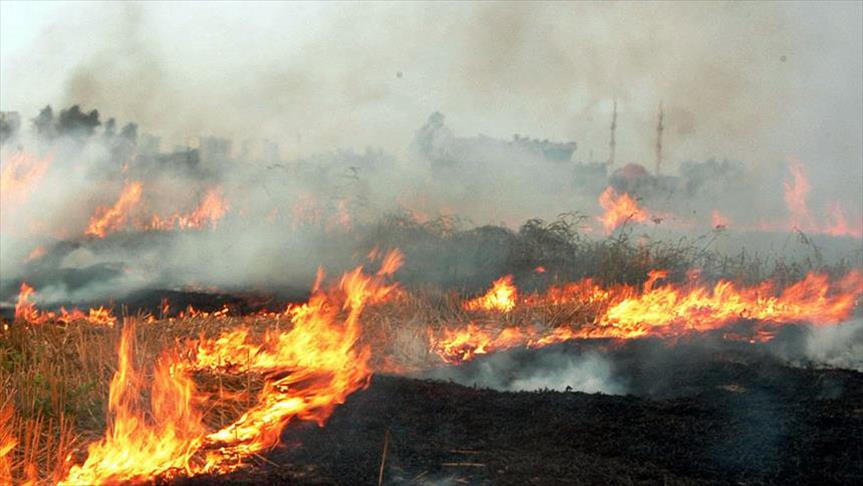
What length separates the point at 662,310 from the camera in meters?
11.0

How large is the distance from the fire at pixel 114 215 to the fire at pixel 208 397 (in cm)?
1218

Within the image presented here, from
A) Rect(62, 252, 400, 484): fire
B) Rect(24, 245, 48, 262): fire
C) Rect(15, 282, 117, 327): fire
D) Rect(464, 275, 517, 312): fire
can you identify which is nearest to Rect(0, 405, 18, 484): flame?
Rect(62, 252, 400, 484): fire

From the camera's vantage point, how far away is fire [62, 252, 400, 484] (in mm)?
4957

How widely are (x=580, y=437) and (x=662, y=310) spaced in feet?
19.5

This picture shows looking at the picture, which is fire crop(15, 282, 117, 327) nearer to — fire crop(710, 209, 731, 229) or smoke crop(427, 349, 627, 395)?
smoke crop(427, 349, 627, 395)

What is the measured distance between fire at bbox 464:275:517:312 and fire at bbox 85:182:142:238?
35.3ft

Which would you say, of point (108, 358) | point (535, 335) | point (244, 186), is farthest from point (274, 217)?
point (108, 358)

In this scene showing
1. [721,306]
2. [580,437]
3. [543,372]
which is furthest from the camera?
[721,306]

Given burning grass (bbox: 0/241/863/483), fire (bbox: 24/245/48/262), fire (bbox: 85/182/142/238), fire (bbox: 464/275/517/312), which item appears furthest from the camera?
fire (bbox: 85/182/142/238)

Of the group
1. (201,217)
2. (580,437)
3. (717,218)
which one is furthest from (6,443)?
(717,218)

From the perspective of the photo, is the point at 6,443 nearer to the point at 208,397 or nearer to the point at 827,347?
the point at 208,397

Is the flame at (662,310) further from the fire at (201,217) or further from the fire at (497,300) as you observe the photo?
the fire at (201,217)

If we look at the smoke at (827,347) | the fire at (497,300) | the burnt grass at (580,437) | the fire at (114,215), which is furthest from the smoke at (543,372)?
the fire at (114,215)

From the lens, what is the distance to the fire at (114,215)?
19.3 meters
